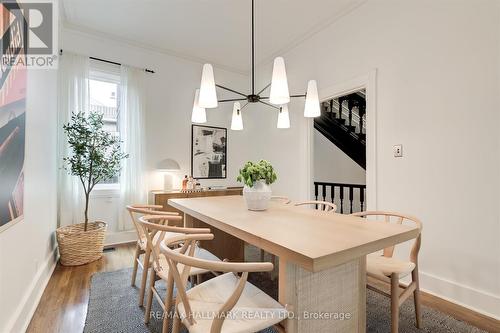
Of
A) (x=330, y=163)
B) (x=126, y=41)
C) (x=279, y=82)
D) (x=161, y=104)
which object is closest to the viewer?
(x=279, y=82)

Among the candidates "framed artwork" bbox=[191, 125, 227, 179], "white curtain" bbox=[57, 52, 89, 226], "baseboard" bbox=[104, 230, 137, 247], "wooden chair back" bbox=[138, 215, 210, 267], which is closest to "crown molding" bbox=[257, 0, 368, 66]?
"framed artwork" bbox=[191, 125, 227, 179]

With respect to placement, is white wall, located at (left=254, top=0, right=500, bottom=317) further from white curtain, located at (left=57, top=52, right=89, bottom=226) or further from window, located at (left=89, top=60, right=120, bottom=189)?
white curtain, located at (left=57, top=52, right=89, bottom=226)

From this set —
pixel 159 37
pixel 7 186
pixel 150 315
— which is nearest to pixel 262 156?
pixel 159 37

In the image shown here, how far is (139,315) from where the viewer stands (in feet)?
5.79

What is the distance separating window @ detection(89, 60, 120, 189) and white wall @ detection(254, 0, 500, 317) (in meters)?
3.13

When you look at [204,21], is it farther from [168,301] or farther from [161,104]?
[168,301]

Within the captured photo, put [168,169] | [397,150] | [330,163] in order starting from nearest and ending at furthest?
1. [397,150]
2. [168,169]
3. [330,163]

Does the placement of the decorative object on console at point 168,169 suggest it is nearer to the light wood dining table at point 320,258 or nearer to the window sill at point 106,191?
the window sill at point 106,191

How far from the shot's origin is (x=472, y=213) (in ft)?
6.14

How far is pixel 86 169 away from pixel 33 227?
0.94 m

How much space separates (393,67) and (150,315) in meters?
3.02

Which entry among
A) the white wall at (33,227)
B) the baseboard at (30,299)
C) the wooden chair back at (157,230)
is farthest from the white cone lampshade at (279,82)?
the baseboard at (30,299)

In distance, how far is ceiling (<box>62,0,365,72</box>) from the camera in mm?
2699

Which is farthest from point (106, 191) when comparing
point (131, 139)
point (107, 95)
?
point (107, 95)
